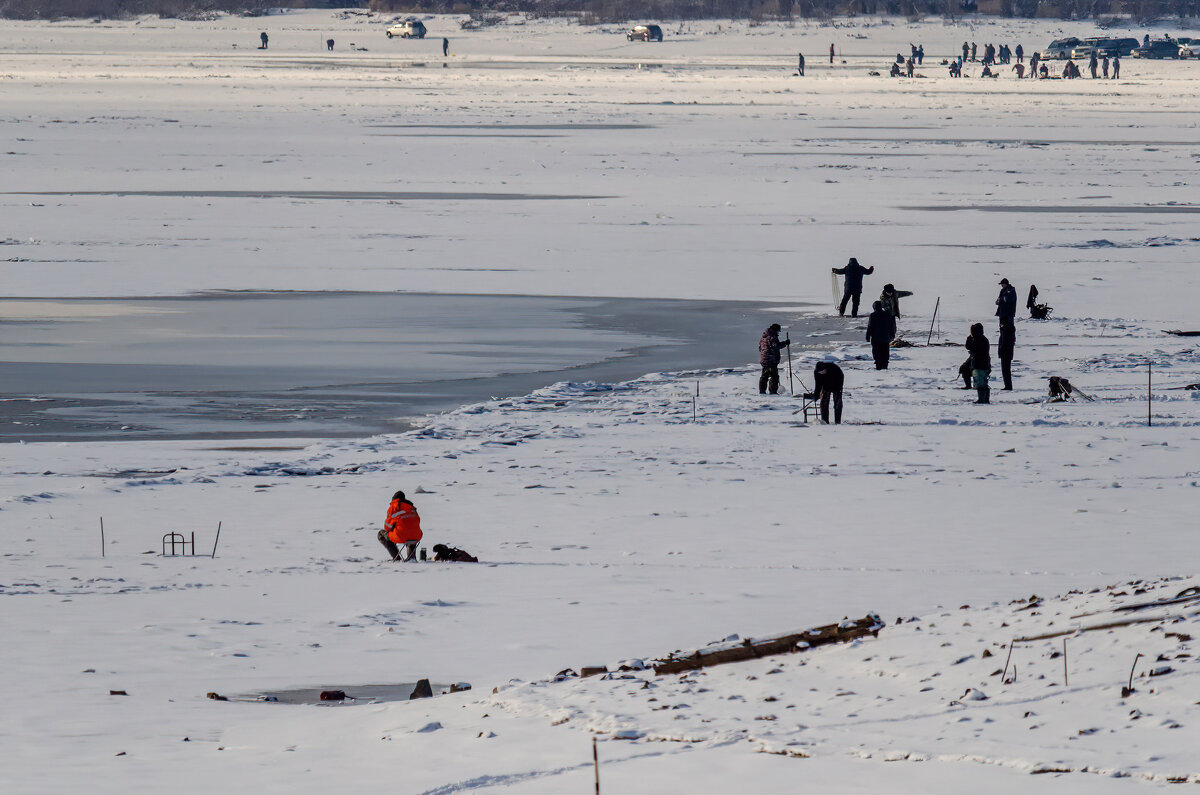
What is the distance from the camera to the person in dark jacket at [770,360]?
1823 centimetres

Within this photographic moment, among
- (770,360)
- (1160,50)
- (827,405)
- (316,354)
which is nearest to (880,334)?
(770,360)

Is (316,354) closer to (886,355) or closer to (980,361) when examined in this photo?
(886,355)

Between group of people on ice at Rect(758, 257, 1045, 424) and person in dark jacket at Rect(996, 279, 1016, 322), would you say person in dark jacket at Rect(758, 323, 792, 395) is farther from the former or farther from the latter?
person in dark jacket at Rect(996, 279, 1016, 322)

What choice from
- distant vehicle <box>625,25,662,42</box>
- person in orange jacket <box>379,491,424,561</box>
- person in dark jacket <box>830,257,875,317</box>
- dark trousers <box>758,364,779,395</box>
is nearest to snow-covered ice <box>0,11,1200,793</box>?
person in orange jacket <box>379,491,424,561</box>

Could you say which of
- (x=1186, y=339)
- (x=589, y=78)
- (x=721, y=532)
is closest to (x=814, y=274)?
(x=1186, y=339)

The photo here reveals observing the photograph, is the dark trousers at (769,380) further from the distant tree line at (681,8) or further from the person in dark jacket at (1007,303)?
the distant tree line at (681,8)

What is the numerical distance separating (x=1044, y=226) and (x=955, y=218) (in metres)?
2.01

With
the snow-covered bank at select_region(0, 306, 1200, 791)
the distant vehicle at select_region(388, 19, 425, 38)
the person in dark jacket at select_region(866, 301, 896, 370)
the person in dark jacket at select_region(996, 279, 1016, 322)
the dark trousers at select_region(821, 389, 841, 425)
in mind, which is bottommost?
the snow-covered bank at select_region(0, 306, 1200, 791)

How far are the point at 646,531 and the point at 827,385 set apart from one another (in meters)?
4.34

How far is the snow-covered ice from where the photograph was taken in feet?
25.9

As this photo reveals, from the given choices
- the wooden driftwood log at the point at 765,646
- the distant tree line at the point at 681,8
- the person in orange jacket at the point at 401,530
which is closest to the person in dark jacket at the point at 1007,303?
the person in orange jacket at the point at 401,530

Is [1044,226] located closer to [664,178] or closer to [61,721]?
[664,178]

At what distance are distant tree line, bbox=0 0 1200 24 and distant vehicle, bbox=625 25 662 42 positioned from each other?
10.8 meters

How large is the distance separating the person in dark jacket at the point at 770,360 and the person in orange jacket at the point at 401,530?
258 inches
